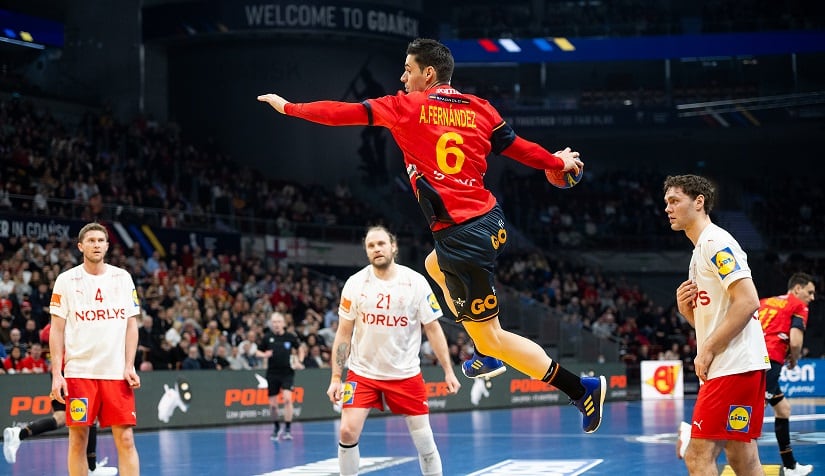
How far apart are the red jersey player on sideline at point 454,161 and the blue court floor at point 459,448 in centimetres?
605

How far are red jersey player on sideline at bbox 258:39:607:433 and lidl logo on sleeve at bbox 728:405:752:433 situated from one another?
153 centimetres

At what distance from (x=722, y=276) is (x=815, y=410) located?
19.0m

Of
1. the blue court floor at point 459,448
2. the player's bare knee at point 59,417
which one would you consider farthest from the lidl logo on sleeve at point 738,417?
the player's bare knee at point 59,417

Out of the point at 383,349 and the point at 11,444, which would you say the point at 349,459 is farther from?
the point at 11,444

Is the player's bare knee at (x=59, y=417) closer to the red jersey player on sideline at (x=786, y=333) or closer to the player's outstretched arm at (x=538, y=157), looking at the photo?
the red jersey player on sideline at (x=786, y=333)

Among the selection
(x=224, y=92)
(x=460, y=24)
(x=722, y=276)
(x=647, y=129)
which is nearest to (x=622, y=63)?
(x=647, y=129)

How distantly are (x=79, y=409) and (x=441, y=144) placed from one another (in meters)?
4.29

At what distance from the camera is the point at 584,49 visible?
4181cm

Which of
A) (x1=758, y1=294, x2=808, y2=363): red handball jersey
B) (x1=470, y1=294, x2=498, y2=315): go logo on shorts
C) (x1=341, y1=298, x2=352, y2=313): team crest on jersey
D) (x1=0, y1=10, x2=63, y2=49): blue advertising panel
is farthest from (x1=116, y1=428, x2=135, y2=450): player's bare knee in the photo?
(x1=0, y1=10, x2=63, y2=49): blue advertising panel

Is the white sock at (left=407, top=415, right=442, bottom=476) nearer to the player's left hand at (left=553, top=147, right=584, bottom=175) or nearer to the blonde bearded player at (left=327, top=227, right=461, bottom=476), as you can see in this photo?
the blonde bearded player at (left=327, top=227, right=461, bottom=476)

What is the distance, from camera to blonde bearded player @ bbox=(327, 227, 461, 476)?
9.74 meters

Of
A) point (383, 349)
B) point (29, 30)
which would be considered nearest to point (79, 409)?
point (383, 349)

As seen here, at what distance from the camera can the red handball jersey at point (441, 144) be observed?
7.04 metres

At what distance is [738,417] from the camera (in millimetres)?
7230
